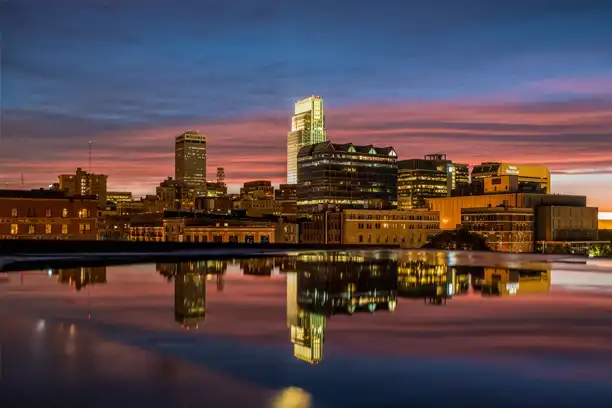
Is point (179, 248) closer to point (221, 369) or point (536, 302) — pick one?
point (536, 302)

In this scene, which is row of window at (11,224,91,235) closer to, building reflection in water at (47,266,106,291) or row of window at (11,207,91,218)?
row of window at (11,207,91,218)

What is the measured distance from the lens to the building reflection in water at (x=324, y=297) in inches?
826

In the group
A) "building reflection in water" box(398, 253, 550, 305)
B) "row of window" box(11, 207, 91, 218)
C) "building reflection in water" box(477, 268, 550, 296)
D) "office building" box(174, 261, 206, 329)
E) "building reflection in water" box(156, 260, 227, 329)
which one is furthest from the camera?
"row of window" box(11, 207, 91, 218)

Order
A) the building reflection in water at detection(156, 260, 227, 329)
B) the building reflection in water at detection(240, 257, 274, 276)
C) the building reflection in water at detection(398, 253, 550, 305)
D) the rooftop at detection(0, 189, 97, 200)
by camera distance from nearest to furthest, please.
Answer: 1. the building reflection in water at detection(156, 260, 227, 329)
2. the building reflection in water at detection(398, 253, 550, 305)
3. the building reflection in water at detection(240, 257, 274, 276)
4. the rooftop at detection(0, 189, 97, 200)

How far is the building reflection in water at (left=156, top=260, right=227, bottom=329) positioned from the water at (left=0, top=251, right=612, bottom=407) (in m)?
0.18

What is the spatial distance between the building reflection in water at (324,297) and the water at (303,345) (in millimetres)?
97

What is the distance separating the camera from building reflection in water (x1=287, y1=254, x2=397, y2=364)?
2098 centimetres

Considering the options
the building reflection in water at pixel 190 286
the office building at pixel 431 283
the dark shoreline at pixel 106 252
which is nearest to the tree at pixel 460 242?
the dark shoreline at pixel 106 252

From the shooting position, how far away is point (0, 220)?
11912 centimetres

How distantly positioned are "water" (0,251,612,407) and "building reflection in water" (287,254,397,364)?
10 cm

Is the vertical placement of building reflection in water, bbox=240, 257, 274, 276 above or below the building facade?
below

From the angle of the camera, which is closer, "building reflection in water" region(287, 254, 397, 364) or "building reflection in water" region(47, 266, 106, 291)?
"building reflection in water" region(287, 254, 397, 364)

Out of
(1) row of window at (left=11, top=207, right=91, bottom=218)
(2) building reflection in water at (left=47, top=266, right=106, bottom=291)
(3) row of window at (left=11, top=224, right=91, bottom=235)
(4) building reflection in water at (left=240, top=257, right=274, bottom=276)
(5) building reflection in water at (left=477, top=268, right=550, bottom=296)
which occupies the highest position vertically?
(1) row of window at (left=11, top=207, right=91, bottom=218)

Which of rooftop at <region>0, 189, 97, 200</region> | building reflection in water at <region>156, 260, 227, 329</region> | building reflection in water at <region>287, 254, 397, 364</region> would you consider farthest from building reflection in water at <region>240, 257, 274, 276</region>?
rooftop at <region>0, 189, 97, 200</region>
